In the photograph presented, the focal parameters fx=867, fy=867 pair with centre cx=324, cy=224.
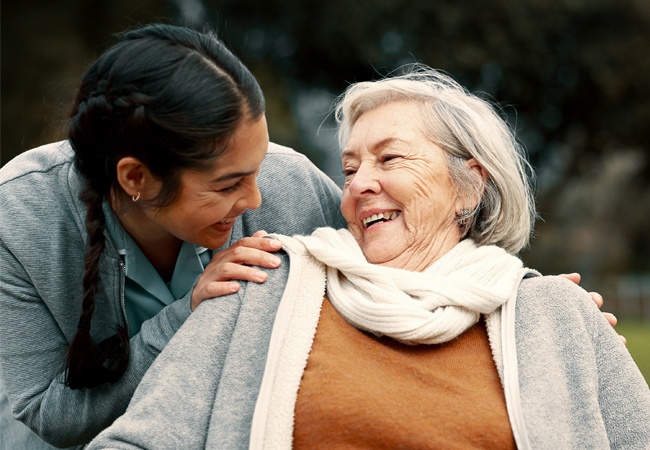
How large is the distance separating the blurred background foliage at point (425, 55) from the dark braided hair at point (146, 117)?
29.0ft

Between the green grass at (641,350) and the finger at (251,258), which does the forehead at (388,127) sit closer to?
the finger at (251,258)

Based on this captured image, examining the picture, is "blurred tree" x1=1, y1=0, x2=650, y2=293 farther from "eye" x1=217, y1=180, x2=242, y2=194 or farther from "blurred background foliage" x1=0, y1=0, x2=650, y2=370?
"eye" x1=217, y1=180, x2=242, y2=194

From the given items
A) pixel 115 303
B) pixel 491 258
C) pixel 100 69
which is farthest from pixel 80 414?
pixel 491 258

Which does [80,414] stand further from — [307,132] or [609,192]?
[609,192]

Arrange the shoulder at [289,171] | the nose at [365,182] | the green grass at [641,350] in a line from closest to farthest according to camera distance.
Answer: the nose at [365,182]
the shoulder at [289,171]
the green grass at [641,350]

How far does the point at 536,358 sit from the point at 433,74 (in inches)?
41.2

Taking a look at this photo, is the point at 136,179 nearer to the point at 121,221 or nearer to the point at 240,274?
the point at 121,221

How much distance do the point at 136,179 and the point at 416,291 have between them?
82 centimetres

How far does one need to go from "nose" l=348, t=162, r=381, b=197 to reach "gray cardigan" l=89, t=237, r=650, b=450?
1.05 feet

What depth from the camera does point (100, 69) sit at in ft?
7.60

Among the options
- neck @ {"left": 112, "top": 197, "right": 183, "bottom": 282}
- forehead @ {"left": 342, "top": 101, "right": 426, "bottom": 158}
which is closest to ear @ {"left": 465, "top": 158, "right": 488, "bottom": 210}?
forehead @ {"left": 342, "top": 101, "right": 426, "bottom": 158}

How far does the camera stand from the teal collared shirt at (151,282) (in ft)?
8.37

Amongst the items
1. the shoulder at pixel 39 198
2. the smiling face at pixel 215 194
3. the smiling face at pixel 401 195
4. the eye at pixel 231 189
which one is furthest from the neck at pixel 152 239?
the smiling face at pixel 401 195

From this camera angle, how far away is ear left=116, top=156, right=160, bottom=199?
2.32 meters
